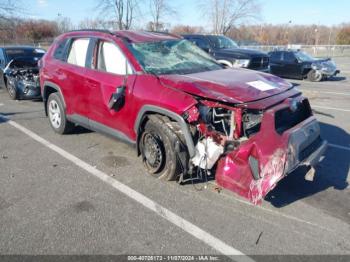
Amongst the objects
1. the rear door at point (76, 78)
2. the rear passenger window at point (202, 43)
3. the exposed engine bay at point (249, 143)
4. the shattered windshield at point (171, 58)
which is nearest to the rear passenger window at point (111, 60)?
the shattered windshield at point (171, 58)

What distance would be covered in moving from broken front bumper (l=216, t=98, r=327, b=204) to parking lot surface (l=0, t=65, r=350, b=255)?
1.16 ft

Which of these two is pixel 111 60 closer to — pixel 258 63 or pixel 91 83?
pixel 91 83

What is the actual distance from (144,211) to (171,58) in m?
2.27

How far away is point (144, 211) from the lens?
136 inches

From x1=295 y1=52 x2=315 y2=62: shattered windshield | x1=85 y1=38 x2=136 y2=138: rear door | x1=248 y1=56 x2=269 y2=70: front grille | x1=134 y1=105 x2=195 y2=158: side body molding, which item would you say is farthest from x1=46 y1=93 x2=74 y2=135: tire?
x1=295 y1=52 x2=315 y2=62: shattered windshield

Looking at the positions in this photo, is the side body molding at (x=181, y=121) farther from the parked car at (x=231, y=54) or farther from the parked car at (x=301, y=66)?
the parked car at (x=301, y=66)

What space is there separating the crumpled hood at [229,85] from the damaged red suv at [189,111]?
0.01 meters

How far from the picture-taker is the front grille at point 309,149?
3607 millimetres

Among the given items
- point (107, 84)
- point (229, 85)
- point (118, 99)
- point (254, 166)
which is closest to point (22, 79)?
point (107, 84)

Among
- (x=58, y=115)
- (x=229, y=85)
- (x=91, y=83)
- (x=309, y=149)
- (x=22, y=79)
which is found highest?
(x=229, y=85)

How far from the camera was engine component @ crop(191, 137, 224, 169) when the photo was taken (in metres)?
3.53

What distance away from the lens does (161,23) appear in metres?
30.2

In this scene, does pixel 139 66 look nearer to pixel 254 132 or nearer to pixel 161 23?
pixel 254 132

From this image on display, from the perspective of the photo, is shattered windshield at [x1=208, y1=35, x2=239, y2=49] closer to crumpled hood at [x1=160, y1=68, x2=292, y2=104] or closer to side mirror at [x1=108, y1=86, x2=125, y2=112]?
crumpled hood at [x1=160, y1=68, x2=292, y2=104]
